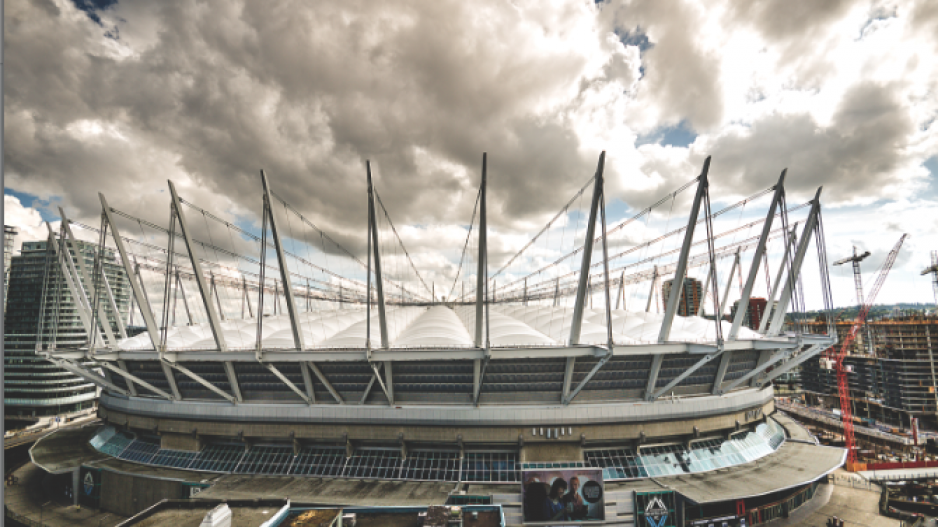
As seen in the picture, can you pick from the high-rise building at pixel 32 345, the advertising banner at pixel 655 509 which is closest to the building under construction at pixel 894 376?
the advertising banner at pixel 655 509

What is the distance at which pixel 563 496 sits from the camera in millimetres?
27047

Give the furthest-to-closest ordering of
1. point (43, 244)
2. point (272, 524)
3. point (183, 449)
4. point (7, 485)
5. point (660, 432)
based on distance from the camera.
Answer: point (43, 244), point (7, 485), point (183, 449), point (660, 432), point (272, 524)

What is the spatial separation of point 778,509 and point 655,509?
12010 millimetres

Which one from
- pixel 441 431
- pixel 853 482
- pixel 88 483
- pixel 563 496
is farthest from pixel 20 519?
pixel 853 482

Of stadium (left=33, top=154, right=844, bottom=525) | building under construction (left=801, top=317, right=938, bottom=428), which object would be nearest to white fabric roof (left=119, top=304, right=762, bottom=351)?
stadium (left=33, top=154, right=844, bottom=525)

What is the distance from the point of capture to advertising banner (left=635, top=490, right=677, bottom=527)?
28.4 m

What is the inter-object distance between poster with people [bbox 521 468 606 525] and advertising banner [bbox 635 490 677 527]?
3.41 m

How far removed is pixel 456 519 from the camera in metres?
23.5

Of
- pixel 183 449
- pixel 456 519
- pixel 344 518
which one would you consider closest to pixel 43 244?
pixel 183 449

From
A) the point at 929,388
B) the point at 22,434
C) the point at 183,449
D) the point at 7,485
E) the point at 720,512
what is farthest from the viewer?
the point at 929,388

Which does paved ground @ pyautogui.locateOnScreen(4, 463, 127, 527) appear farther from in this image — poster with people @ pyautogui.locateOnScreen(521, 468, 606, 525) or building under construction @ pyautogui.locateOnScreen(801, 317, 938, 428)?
building under construction @ pyautogui.locateOnScreen(801, 317, 938, 428)

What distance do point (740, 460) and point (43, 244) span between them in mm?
125656

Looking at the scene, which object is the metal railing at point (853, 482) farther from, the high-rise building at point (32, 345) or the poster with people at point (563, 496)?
the high-rise building at point (32, 345)

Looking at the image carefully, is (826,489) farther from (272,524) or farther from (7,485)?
(7,485)
